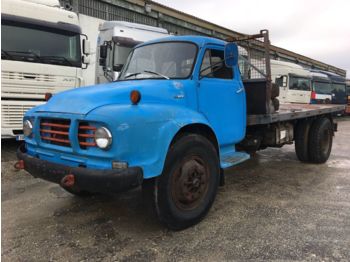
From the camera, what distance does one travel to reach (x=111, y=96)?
3371 millimetres

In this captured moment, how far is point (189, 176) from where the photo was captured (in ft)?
11.8

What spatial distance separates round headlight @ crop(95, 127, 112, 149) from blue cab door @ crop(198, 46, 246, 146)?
143cm

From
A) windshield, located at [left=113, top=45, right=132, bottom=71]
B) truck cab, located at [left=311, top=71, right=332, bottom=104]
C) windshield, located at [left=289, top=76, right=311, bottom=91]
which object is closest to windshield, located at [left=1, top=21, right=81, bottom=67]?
windshield, located at [left=113, top=45, right=132, bottom=71]

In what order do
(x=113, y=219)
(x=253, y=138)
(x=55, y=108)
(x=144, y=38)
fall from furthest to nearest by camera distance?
(x=144, y=38), (x=253, y=138), (x=113, y=219), (x=55, y=108)

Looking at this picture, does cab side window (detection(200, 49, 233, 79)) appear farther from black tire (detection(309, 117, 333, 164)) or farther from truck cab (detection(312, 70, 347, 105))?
truck cab (detection(312, 70, 347, 105))

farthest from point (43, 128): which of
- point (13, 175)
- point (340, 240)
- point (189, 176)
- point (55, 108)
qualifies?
point (340, 240)

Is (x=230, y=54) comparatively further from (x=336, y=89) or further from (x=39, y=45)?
(x=336, y=89)

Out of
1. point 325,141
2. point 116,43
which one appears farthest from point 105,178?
point 116,43

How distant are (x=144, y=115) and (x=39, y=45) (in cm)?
548

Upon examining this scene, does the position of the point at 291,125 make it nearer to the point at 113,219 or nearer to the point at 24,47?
the point at 113,219

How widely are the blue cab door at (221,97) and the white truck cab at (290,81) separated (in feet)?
45.3

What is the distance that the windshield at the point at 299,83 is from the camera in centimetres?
1867

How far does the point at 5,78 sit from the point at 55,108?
14.2 ft

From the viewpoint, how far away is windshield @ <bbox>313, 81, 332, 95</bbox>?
21.3 metres
